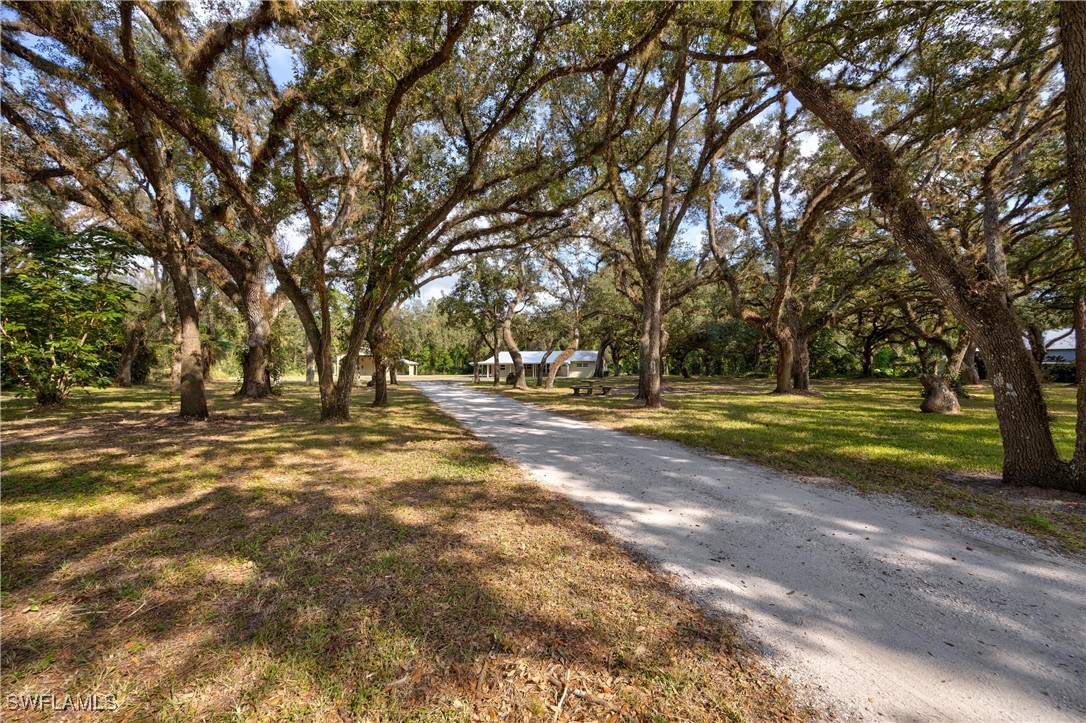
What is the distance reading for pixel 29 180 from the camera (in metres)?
8.56

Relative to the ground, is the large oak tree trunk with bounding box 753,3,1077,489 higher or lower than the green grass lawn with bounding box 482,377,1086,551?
higher

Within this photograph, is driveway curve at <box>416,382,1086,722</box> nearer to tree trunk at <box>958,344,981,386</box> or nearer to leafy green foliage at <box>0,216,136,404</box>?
leafy green foliage at <box>0,216,136,404</box>

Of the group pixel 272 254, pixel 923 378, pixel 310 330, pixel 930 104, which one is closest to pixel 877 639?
pixel 930 104

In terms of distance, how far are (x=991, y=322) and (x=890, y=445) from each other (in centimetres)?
291

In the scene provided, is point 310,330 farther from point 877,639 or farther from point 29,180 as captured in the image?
point 877,639

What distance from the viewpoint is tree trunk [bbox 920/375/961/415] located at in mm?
10570

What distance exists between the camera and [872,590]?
2.60 m

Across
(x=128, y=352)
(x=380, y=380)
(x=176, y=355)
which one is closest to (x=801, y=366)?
(x=380, y=380)

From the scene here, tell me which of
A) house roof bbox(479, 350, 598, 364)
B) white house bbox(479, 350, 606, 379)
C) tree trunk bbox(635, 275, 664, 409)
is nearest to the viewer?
tree trunk bbox(635, 275, 664, 409)

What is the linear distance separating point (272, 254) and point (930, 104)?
13.5 metres

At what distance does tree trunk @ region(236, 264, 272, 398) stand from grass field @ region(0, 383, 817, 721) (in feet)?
34.2

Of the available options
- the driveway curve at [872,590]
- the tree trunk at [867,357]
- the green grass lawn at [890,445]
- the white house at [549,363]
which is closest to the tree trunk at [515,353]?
the green grass lawn at [890,445]

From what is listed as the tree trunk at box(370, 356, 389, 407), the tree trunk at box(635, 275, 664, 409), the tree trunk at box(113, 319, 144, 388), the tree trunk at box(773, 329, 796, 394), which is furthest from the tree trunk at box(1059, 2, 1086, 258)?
the tree trunk at box(113, 319, 144, 388)

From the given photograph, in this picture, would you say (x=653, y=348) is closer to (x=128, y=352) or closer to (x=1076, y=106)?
(x=1076, y=106)
